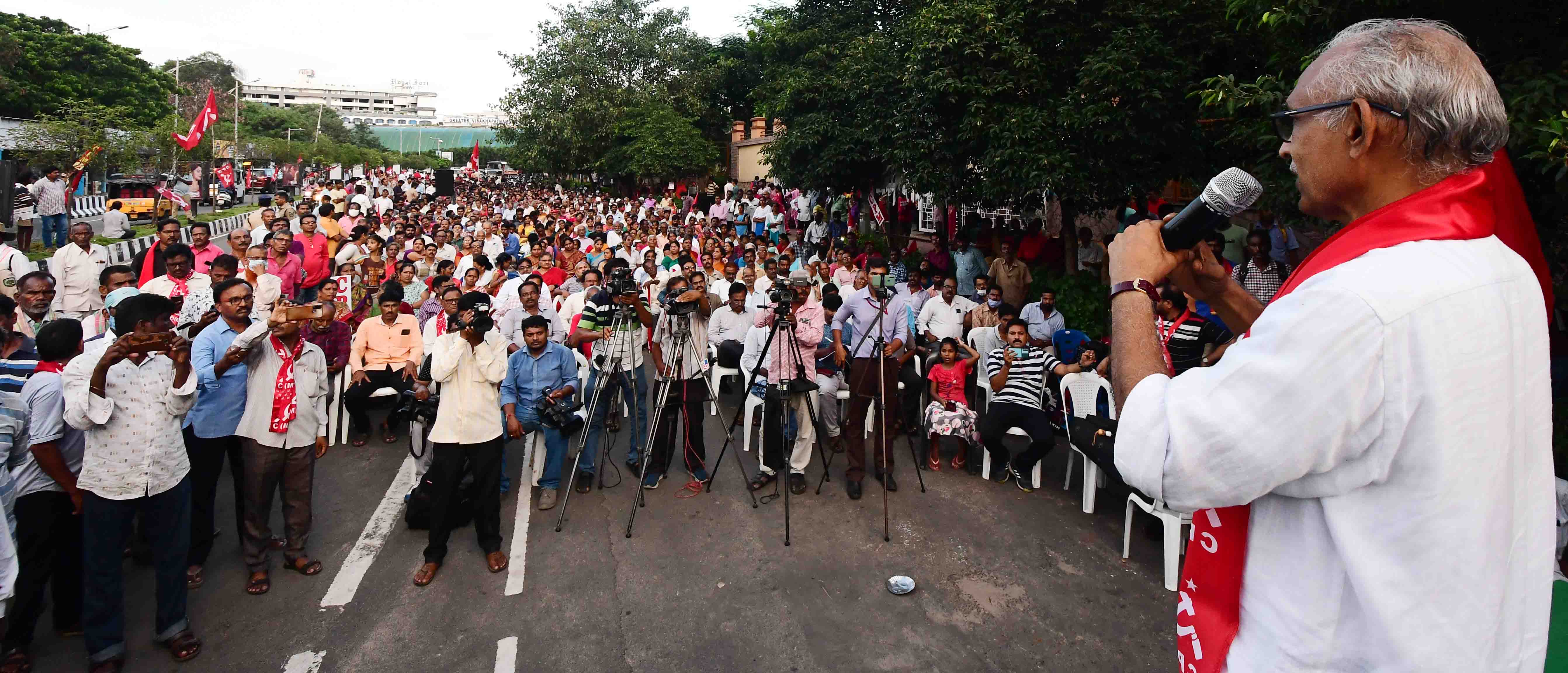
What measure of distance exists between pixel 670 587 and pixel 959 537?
6.40 feet

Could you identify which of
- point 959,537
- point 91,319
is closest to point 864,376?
point 959,537

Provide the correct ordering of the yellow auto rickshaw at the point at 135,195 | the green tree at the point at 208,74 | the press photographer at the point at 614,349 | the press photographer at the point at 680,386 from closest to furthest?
the press photographer at the point at 614,349 < the press photographer at the point at 680,386 < the yellow auto rickshaw at the point at 135,195 < the green tree at the point at 208,74

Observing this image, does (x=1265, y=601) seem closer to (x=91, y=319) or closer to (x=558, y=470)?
(x=558, y=470)

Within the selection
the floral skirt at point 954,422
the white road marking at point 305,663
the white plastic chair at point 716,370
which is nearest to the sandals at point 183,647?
the white road marking at point 305,663

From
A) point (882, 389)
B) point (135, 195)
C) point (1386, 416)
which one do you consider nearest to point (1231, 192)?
point (1386, 416)

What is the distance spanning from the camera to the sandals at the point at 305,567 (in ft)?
16.1

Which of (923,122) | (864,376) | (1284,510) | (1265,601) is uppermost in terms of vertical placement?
(923,122)

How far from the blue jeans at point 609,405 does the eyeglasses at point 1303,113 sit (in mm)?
5473

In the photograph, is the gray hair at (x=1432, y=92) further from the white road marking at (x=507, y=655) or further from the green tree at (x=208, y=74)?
the green tree at (x=208, y=74)

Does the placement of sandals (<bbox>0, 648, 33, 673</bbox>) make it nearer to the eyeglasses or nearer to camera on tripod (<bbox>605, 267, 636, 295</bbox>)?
camera on tripod (<bbox>605, 267, 636, 295</bbox>)

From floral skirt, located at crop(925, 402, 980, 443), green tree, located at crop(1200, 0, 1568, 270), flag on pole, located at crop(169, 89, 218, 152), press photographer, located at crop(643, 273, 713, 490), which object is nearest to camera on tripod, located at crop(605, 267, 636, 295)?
press photographer, located at crop(643, 273, 713, 490)

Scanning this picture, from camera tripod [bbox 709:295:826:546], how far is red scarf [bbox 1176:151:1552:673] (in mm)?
4139

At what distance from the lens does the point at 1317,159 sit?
3.80 ft

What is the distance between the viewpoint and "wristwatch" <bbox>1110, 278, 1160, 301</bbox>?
4.06ft
